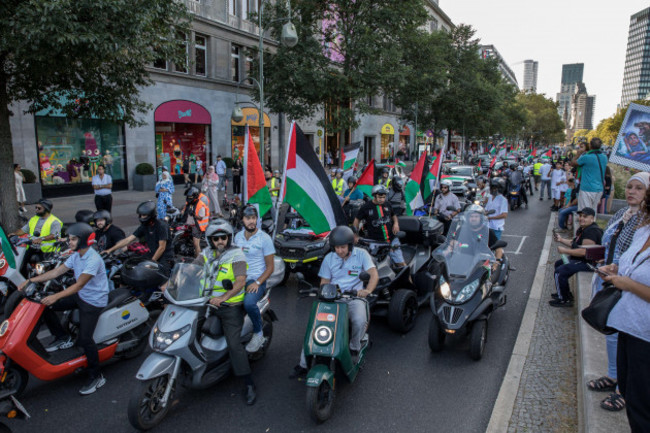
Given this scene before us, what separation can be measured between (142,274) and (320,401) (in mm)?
2889

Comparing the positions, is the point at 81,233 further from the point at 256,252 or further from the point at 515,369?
the point at 515,369

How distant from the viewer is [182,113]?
23688 mm

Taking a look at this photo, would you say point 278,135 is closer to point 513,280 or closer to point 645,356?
point 513,280

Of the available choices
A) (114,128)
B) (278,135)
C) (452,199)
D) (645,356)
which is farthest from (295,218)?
(278,135)

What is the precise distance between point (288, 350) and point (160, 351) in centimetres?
203

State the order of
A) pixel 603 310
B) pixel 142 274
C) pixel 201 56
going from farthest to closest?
1. pixel 201 56
2. pixel 142 274
3. pixel 603 310

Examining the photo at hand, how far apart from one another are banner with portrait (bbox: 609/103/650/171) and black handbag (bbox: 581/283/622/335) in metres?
3.23

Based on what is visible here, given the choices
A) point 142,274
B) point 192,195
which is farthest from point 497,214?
point 142,274

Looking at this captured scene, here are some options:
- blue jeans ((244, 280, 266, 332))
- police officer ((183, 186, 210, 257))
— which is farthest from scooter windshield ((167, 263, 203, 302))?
police officer ((183, 186, 210, 257))

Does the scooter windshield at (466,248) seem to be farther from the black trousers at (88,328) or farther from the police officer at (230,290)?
the black trousers at (88,328)

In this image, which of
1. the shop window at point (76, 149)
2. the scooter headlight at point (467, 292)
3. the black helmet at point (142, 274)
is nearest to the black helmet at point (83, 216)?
the black helmet at point (142, 274)

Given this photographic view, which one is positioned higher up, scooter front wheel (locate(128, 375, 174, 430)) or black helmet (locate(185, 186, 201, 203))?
black helmet (locate(185, 186, 201, 203))

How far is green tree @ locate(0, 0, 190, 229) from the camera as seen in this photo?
26.2 ft

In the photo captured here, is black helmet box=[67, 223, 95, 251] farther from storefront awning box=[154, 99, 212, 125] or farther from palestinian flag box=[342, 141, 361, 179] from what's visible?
storefront awning box=[154, 99, 212, 125]
